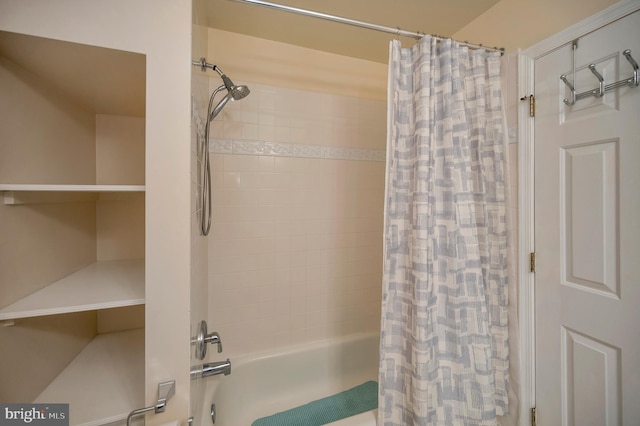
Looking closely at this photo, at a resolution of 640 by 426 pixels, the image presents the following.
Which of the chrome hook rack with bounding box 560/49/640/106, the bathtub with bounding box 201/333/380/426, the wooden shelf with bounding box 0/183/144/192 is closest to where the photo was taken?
the wooden shelf with bounding box 0/183/144/192

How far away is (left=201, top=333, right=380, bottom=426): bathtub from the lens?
4.88ft

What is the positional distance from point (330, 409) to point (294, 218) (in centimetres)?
131

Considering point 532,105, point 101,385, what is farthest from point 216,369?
point 532,105

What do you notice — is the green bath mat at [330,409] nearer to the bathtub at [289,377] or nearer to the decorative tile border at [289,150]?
the bathtub at [289,377]

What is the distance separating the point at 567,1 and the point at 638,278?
1.14m

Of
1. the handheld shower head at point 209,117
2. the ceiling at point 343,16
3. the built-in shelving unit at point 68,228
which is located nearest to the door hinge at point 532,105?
the ceiling at point 343,16

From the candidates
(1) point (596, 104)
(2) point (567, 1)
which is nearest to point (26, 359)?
(1) point (596, 104)

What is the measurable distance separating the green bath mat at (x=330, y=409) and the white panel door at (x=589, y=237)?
961 mm

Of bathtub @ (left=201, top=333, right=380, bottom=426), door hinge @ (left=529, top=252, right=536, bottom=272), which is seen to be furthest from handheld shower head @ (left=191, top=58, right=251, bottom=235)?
door hinge @ (left=529, top=252, right=536, bottom=272)

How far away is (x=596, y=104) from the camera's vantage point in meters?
0.93

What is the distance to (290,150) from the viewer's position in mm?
1737

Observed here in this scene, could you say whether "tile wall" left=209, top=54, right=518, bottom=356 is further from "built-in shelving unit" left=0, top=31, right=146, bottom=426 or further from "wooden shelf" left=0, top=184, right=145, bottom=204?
"wooden shelf" left=0, top=184, right=145, bottom=204

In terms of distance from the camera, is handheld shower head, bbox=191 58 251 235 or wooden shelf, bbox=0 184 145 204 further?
handheld shower head, bbox=191 58 251 235

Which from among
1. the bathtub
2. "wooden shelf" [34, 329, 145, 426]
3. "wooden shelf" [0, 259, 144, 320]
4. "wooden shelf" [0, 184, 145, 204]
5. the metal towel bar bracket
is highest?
"wooden shelf" [0, 184, 145, 204]
